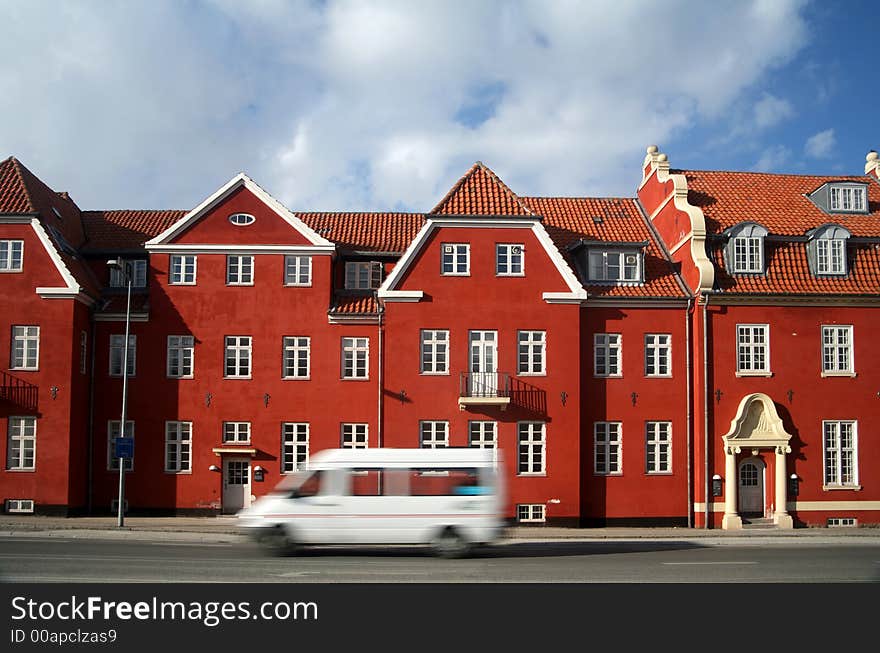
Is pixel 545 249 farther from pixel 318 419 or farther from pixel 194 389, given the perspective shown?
pixel 194 389

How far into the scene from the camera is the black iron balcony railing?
3194cm

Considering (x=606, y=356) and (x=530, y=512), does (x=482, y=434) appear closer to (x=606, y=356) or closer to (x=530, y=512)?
(x=530, y=512)

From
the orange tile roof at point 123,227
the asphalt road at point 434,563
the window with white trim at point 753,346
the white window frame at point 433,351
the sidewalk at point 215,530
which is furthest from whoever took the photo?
the orange tile roof at point 123,227

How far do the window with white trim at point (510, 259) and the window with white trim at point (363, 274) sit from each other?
4730 millimetres

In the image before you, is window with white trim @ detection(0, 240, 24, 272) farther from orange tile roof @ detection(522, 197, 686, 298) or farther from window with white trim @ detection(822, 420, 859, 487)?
window with white trim @ detection(822, 420, 859, 487)

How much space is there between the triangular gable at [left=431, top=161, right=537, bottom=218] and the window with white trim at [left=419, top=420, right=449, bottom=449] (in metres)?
7.55

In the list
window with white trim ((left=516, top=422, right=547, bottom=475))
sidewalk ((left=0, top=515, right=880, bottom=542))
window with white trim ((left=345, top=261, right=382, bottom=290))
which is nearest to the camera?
sidewalk ((left=0, top=515, right=880, bottom=542))

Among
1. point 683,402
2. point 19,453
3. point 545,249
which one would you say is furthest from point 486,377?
point 19,453

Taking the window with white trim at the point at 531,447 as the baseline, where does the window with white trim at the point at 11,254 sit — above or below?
above

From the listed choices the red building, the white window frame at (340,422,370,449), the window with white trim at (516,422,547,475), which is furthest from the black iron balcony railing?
the window with white trim at (516,422,547,475)

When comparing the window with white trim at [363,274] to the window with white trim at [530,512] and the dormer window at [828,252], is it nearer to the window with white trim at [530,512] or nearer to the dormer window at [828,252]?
the window with white trim at [530,512]

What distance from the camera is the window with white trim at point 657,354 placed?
33.6 meters

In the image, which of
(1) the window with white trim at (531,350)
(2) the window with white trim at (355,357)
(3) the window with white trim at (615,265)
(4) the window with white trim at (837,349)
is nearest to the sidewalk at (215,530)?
(1) the window with white trim at (531,350)

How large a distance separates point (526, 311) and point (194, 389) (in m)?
12.4
